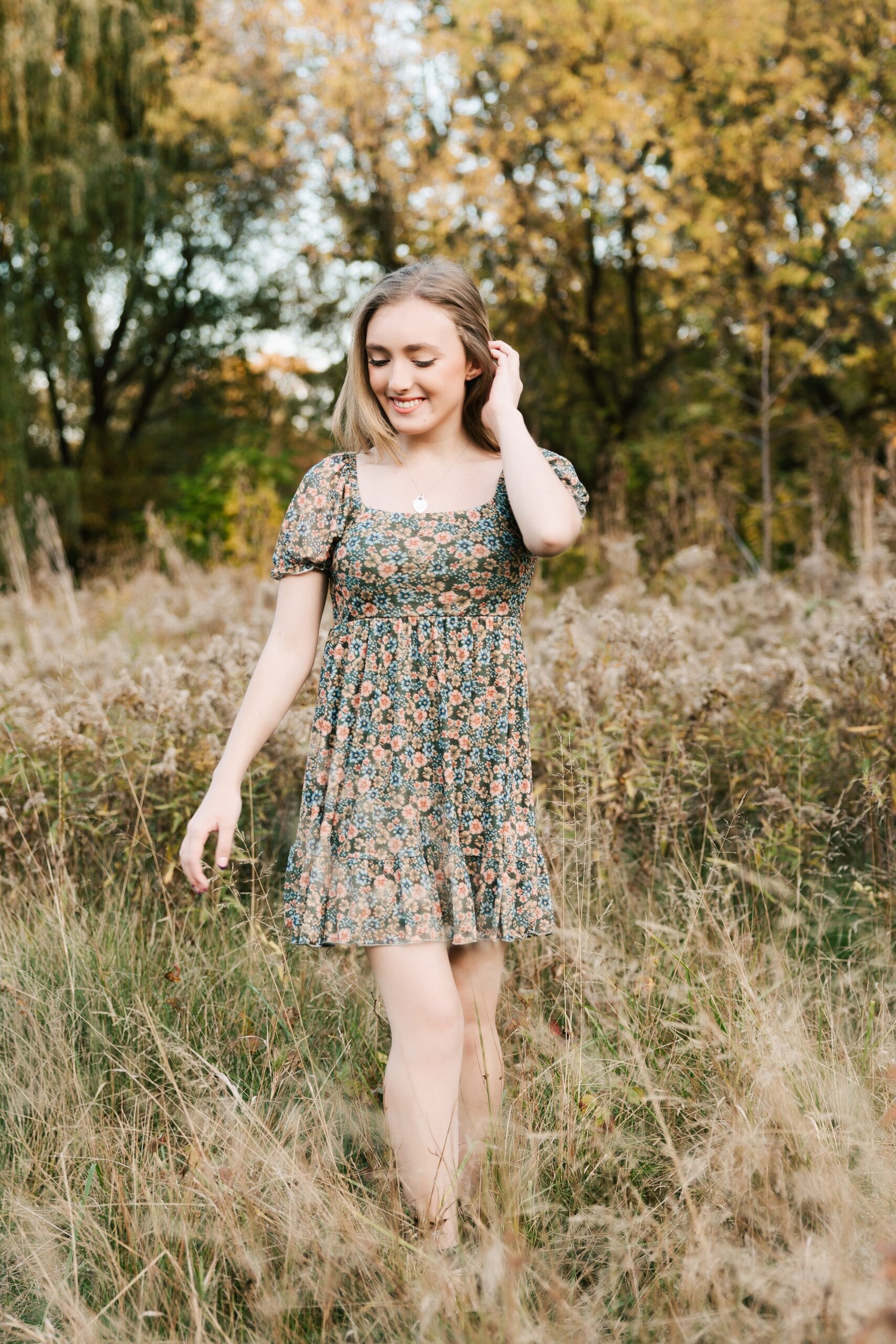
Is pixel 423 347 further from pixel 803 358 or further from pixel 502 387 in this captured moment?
pixel 803 358

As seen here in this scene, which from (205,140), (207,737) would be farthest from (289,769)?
(205,140)

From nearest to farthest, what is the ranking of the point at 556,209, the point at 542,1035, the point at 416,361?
the point at 416,361
the point at 542,1035
the point at 556,209

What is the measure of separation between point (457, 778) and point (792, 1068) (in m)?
0.83

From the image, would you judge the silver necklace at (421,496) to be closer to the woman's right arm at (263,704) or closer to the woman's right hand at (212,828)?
the woman's right arm at (263,704)

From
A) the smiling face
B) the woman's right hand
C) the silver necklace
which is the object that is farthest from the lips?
the woman's right hand

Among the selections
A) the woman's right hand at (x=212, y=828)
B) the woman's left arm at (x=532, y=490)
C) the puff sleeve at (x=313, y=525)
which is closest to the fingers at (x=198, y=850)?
the woman's right hand at (x=212, y=828)

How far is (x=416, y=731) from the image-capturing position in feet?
6.48

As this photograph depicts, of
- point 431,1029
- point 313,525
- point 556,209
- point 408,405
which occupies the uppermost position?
point 556,209

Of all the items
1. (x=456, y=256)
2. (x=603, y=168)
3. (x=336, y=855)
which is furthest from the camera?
(x=456, y=256)

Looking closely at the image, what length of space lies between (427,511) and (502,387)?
0.27 metres

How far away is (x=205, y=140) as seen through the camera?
12078 millimetres

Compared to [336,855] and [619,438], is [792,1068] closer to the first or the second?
[336,855]

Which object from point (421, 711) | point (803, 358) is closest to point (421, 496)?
point (421, 711)

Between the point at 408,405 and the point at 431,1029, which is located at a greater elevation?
the point at 408,405
